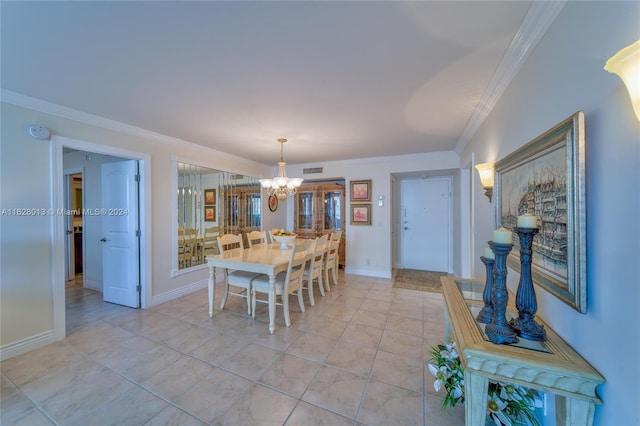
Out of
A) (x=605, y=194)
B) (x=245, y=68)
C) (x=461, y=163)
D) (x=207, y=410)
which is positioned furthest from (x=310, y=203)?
(x=605, y=194)

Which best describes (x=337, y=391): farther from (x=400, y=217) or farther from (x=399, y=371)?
(x=400, y=217)

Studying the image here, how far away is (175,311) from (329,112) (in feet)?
10.3

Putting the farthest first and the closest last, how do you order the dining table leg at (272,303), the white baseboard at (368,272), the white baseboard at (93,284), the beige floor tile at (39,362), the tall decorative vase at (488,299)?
the white baseboard at (368,272) → the white baseboard at (93,284) → the dining table leg at (272,303) → the beige floor tile at (39,362) → the tall decorative vase at (488,299)

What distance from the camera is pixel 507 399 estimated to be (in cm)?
125

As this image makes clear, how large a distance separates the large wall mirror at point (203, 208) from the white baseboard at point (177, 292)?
0.31 meters

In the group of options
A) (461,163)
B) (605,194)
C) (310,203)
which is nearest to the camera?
(605,194)

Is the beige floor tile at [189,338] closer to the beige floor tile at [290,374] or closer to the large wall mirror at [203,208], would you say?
the beige floor tile at [290,374]

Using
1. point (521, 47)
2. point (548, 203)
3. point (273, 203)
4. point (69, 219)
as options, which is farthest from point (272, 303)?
→ point (69, 219)

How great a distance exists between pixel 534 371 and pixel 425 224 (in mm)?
4696

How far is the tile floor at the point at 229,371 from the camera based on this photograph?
5.03 feet

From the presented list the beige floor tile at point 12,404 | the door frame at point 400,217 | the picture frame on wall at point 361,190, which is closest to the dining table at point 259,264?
the beige floor tile at point 12,404

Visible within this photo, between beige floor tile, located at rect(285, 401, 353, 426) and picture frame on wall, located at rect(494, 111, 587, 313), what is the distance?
1.40 meters

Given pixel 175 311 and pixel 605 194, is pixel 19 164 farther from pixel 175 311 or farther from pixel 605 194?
pixel 605 194

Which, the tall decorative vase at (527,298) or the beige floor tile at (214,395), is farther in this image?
the beige floor tile at (214,395)
